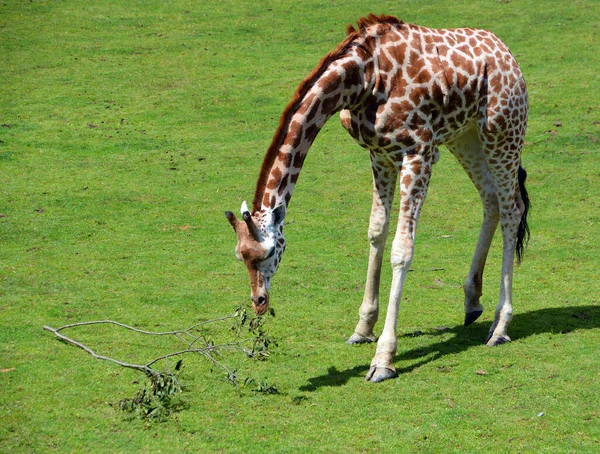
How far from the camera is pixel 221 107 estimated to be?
15922 mm

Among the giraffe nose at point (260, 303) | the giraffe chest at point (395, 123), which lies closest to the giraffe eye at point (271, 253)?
the giraffe nose at point (260, 303)

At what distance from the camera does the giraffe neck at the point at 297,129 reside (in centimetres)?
713

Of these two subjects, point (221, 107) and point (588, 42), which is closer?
point (221, 107)

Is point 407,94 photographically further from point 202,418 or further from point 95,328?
point 95,328

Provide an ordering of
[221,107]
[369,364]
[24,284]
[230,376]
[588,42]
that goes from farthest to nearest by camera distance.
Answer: [588,42] → [221,107] → [24,284] → [369,364] → [230,376]

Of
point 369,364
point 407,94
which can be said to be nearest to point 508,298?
point 369,364

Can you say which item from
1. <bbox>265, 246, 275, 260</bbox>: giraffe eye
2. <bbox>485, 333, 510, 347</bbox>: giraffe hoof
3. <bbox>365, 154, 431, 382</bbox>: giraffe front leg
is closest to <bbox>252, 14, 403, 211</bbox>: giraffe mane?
<bbox>265, 246, 275, 260</bbox>: giraffe eye

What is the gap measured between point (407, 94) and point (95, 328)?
3756 millimetres

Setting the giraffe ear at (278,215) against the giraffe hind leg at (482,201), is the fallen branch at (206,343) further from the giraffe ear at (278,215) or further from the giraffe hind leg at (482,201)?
the giraffe hind leg at (482,201)

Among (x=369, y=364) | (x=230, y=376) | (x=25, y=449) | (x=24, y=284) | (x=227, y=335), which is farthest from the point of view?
(x=24, y=284)

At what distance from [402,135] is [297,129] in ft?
3.16

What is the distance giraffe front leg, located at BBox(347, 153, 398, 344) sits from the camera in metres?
8.18

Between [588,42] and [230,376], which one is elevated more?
[588,42]

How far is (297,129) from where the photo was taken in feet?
23.5
